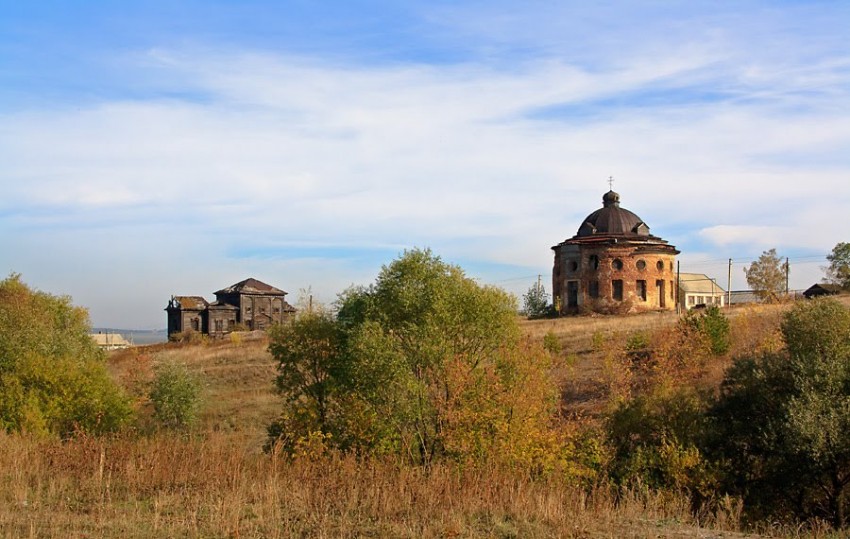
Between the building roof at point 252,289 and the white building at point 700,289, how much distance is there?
4583 centimetres

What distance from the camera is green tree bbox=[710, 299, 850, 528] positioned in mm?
21156

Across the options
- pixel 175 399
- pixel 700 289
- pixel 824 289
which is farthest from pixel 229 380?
pixel 700 289

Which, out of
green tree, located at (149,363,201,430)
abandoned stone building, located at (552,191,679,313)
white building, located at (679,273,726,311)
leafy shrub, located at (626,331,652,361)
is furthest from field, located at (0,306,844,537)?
white building, located at (679,273,726,311)

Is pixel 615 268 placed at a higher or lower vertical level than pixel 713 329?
higher

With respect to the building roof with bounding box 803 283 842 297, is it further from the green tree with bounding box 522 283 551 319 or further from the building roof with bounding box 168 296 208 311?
the building roof with bounding box 168 296 208 311

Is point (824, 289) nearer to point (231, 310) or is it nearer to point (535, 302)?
point (535, 302)

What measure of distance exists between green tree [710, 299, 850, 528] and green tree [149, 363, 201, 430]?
22.0 meters

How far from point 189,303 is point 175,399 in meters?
49.5

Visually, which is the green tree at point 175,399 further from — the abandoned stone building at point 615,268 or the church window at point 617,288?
the church window at point 617,288

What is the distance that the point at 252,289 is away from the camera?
85.9 m

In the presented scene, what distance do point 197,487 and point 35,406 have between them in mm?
18853

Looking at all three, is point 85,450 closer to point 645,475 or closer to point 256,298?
point 645,475

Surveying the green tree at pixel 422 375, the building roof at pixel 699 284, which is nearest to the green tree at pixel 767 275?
the building roof at pixel 699 284

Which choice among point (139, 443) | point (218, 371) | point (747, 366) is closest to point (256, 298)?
point (218, 371)
